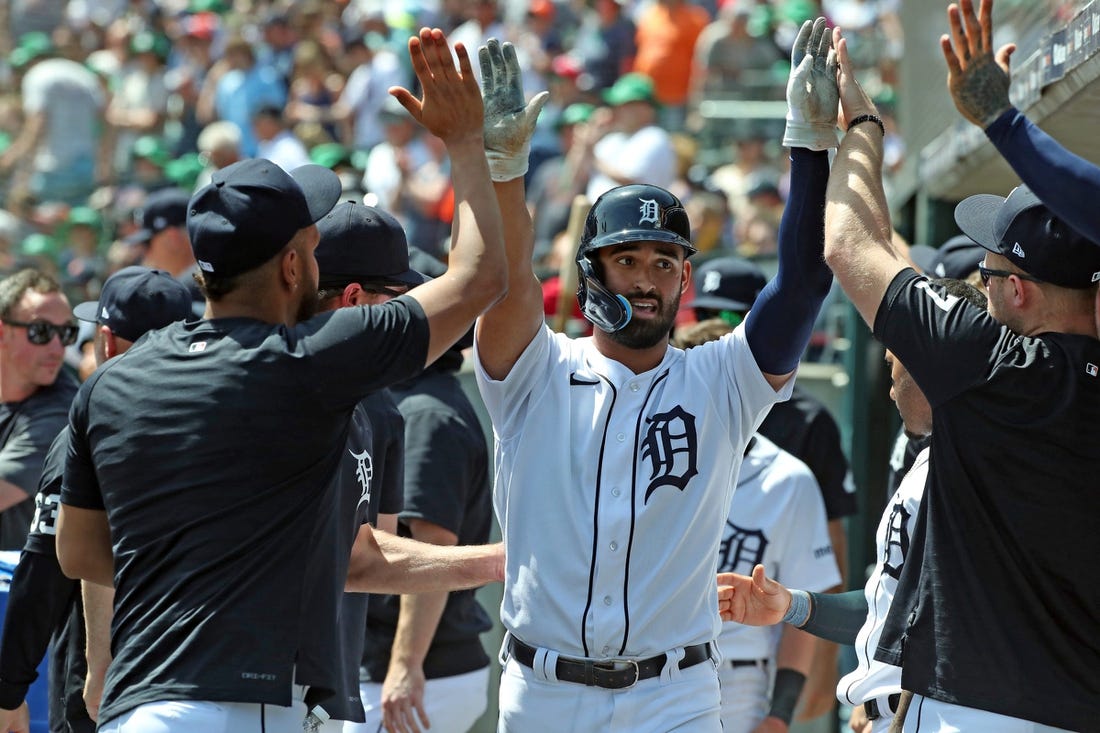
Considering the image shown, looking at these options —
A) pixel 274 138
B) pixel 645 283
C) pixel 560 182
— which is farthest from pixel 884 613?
pixel 274 138

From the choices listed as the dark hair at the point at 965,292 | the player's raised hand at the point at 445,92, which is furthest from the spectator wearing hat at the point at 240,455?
the dark hair at the point at 965,292

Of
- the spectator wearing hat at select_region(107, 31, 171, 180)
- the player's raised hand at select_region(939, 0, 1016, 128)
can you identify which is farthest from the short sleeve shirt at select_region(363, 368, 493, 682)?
the spectator wearing hat at select_region(107, 31, 171, 180)

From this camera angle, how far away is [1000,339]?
282cm

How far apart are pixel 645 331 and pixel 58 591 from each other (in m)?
1.56

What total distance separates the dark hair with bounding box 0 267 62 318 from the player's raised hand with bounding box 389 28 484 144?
2547 mm

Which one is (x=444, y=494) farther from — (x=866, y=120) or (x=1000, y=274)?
(x=1000, y=274)

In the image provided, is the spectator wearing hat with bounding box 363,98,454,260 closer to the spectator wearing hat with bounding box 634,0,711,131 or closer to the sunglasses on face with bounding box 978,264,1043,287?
the spectator wearing hat with bounding box 634,0,711,131

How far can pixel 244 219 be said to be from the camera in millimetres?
2803

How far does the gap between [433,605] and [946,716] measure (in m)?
1.95

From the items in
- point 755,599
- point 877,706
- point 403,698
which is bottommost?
point 403,698

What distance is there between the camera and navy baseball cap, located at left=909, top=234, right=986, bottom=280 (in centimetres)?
496

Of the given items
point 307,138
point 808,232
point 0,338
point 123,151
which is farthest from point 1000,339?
point 123,151

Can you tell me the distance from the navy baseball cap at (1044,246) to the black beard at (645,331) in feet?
2.63

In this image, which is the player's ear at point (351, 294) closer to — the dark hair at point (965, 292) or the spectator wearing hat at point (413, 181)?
the dark hair at point (965, 292)
